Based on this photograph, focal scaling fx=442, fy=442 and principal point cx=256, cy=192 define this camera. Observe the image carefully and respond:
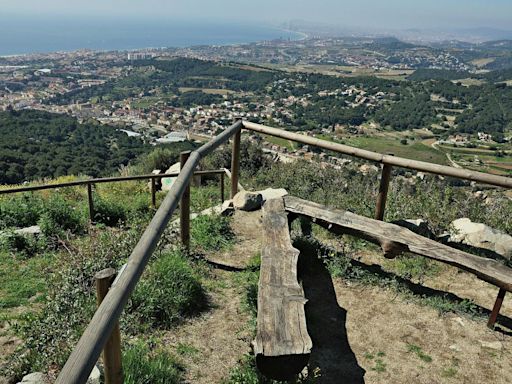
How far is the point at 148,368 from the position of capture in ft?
8.55

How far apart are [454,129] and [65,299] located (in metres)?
59.1

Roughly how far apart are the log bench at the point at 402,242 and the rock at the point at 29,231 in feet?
9.96

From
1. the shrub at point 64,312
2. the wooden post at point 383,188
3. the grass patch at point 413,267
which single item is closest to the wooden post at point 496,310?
the grass patch at point 413,267

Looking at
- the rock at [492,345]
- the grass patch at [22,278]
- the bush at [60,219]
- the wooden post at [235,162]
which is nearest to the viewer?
the rock at [492,345]

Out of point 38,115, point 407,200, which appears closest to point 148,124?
point 38,115

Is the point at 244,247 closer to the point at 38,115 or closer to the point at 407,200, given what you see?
the point at 407,200

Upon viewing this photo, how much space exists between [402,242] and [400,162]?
95cm

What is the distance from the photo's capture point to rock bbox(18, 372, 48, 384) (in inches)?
102

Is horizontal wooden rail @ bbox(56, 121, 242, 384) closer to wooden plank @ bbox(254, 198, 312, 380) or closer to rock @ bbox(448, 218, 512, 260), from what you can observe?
wooden plank @ bbox(254, 198, 312, 380)

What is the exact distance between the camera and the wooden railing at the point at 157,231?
1.30 m

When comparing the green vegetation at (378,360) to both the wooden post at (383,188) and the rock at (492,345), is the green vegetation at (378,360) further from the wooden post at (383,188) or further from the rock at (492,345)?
the wooden post at (383,188)

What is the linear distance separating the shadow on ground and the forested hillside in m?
14.3

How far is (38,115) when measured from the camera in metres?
48.1

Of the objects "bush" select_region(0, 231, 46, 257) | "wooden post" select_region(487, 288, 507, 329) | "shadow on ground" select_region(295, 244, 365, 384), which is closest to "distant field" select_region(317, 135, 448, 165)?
"shadow on ground" select_region(295, 244, 365, 384)
